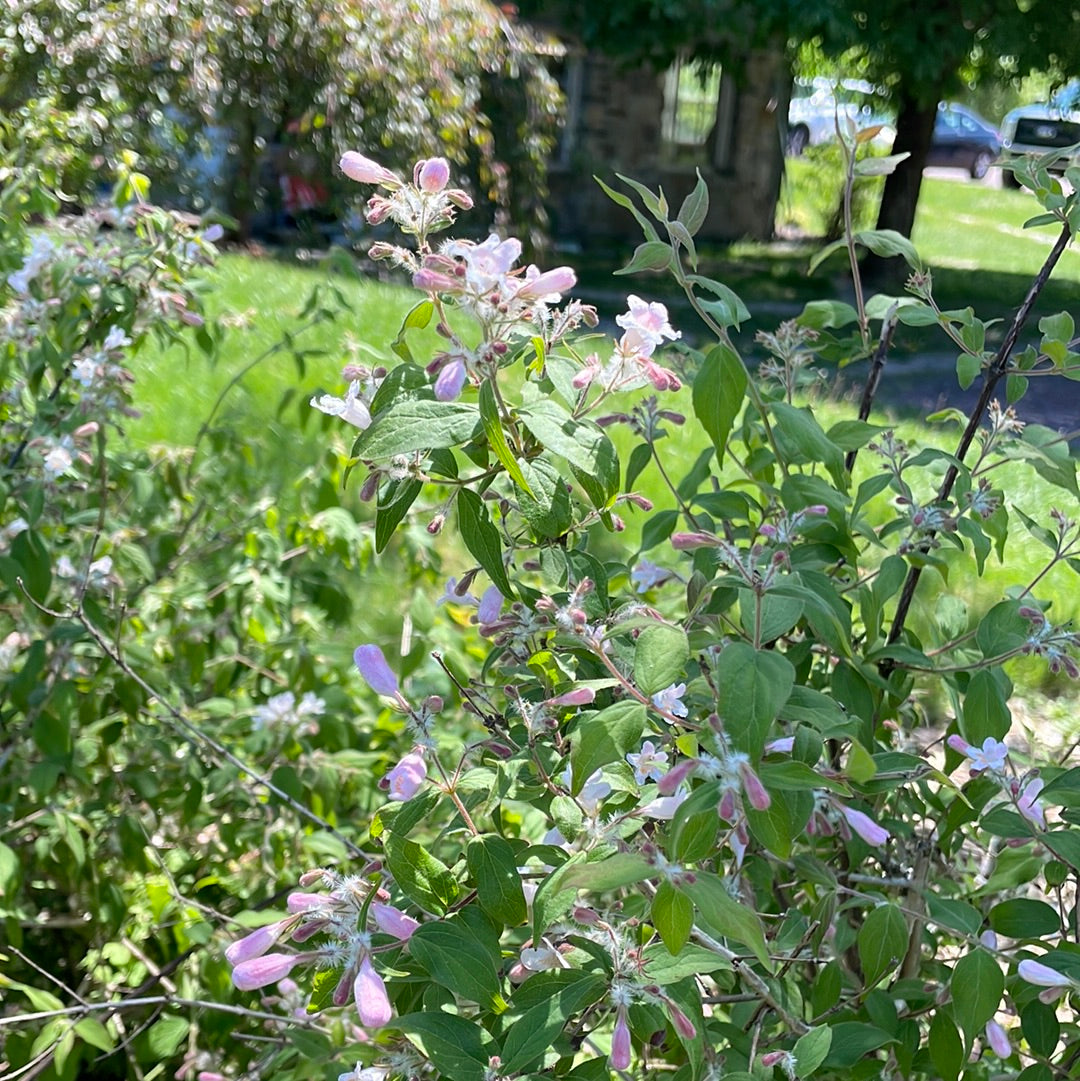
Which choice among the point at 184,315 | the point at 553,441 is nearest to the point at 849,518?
the point at 553,441

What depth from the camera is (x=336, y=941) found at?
0.94 m

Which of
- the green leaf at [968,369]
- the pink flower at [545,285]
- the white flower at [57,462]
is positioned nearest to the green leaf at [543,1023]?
the pink flower at [545,285]

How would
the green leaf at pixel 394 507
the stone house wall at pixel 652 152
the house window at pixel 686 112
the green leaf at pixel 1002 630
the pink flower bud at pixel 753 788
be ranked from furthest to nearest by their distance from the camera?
1. the house window at pixel 686 112
2. the stone house wall at pixel 652 152
3. the green leaf at pixel 1002 630
4. the green leaf at pixel 394 507
5. the pink flower bud at pixel 753 788

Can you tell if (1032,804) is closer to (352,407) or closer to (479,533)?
(479,533)

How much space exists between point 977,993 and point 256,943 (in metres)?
0.61

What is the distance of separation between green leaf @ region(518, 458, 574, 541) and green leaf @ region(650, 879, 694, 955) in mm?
311

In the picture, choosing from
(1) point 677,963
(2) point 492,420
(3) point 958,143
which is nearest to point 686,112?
(3) point 958,143

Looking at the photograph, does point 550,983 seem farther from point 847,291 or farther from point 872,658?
point 847,291

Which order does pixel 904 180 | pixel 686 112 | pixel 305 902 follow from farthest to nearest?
1. pixel 686 112
2. pixel 904 180
3. pixel 305 902

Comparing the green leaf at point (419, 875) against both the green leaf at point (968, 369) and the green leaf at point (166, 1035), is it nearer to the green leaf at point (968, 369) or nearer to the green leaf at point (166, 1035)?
the green leaf at point (968, 369)

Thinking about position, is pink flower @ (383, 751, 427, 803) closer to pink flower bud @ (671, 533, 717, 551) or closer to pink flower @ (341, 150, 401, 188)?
pink flower bud @ (671, 533, 717, 551)

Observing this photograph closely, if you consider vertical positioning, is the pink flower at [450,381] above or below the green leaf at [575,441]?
above

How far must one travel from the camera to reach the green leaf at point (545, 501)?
102 cm

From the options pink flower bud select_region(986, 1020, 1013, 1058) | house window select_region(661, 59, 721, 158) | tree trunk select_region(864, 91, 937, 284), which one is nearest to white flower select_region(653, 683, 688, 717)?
pink flower bud select_region(986, 1020, 1013, 1058)
